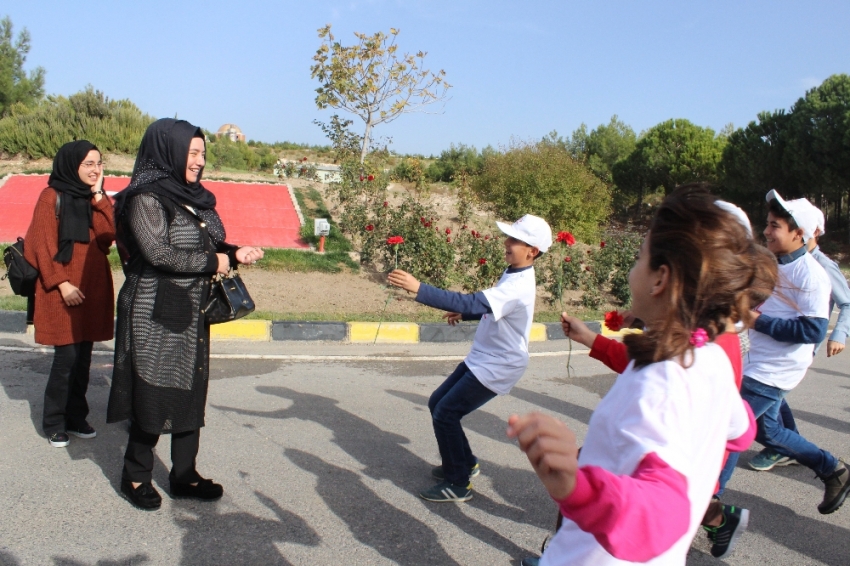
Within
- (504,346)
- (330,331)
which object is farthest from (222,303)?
(330,331)

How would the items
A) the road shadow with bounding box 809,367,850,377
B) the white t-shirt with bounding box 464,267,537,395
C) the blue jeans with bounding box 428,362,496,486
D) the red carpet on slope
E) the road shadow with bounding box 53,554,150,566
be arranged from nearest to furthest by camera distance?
the road shadow with bounding box 53,554,150,566 → the white t-shirt with bounding box 464,267,537,395 → the blue jeans with bounding box 428,362,496,486 → the road shadow with bounding box 809,367,850,377 → the red carpet on slope

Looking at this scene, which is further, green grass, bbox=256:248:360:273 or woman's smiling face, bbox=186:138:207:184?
green grass, bbox=256:248:360:273

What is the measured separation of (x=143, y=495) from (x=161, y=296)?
3.41 feet

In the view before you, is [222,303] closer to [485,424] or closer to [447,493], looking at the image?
[447,493]

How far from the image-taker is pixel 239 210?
579 inches

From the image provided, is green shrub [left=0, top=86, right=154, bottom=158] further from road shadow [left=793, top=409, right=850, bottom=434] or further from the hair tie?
the hair tie

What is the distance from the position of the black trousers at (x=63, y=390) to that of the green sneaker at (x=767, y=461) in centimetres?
441

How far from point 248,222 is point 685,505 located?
13409mm

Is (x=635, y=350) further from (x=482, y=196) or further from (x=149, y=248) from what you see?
(x=482, y=196)

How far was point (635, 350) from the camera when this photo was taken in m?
1.55

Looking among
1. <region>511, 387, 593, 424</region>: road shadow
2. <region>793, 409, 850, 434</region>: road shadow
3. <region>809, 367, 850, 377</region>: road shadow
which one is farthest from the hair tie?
<region>809, 367, 850, 377</region>: road shadow

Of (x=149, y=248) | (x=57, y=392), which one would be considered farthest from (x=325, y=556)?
(x=57, y=392)

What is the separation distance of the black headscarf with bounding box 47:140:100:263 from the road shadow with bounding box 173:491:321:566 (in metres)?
1.78

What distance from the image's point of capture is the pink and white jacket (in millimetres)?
1322
